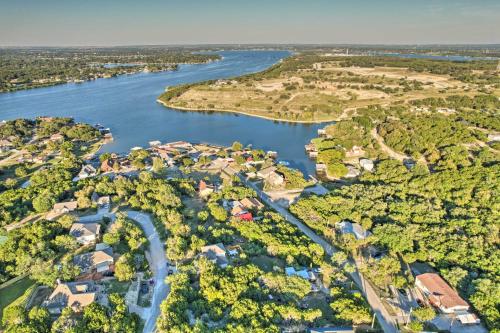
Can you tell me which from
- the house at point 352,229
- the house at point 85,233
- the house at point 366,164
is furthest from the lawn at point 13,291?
the house at point 366,164

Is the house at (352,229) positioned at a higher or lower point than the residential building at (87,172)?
lower

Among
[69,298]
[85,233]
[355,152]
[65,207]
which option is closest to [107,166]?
[65,207]

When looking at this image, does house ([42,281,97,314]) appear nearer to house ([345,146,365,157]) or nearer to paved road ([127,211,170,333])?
paved road ([127,211,170,333])

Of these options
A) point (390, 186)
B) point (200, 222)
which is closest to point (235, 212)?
point (200, 222)

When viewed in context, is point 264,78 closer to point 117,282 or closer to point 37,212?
point 37,212

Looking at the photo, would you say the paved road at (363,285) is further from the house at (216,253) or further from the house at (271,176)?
the house at (216,253)

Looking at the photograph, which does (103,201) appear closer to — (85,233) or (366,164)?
(85,233)

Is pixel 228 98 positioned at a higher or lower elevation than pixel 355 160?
higher
